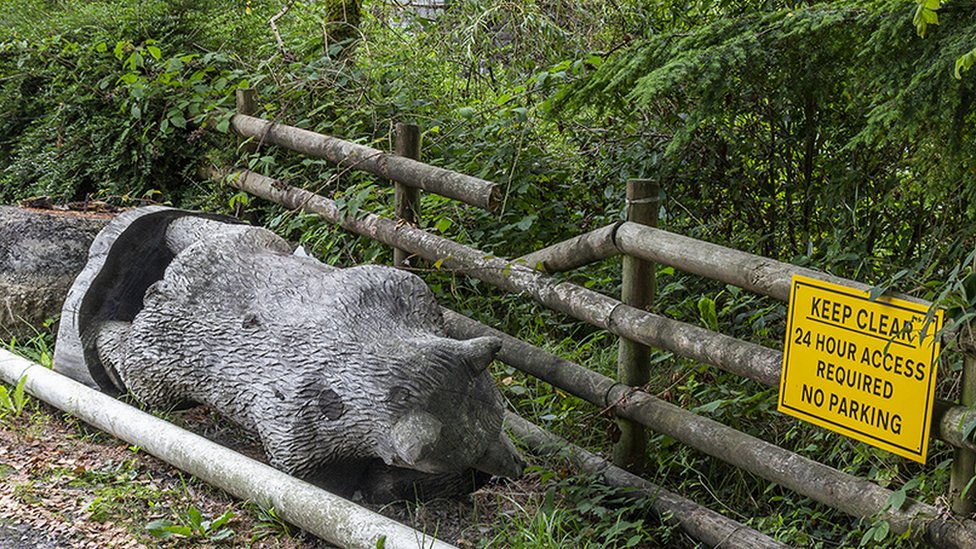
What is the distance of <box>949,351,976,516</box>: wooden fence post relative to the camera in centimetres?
325

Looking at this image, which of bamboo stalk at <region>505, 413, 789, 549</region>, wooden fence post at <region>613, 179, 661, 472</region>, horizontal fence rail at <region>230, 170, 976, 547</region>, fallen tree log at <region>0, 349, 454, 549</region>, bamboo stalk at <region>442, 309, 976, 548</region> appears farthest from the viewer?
wooden fence post at <region>613, 179, 661, 472</region>

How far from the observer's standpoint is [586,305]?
4625 millimetres

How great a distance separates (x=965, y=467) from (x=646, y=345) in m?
1.43

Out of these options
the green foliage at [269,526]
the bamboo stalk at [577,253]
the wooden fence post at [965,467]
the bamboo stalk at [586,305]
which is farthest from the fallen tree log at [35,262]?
the wooden fence post at [965,467]

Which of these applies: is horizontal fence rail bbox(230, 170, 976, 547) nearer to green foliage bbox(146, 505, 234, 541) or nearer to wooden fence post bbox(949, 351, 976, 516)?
wooden fence post bbox(949, 351, 976, 516)

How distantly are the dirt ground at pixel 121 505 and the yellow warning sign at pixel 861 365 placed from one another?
1225 mm

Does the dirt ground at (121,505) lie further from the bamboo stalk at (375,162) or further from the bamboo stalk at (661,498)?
the bamboo stalk at (375,162)

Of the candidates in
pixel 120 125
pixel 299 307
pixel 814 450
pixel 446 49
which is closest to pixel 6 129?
pixel 120 125

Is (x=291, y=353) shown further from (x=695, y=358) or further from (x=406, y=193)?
(x=406, y=193)

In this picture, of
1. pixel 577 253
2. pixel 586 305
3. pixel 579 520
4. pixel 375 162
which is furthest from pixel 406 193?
pixel 579 520

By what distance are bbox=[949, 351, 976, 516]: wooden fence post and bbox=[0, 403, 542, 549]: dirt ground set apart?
5.33ft

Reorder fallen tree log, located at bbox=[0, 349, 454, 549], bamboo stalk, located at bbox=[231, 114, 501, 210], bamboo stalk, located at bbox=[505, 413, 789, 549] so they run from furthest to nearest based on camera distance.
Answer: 1. bamboo stalk, located at bbox=[231, 114, 501, 210]
2. bamboo stalk, located at bbox=[505, 413, 789, 549]
3. fallen tree log, located at bbox=[0, 349, 454, 549]

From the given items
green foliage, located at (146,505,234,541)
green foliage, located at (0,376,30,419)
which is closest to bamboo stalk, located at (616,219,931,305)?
green foliage, located at (146,505,234,541)

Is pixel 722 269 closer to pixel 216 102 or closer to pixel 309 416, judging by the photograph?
pixel 309 416
